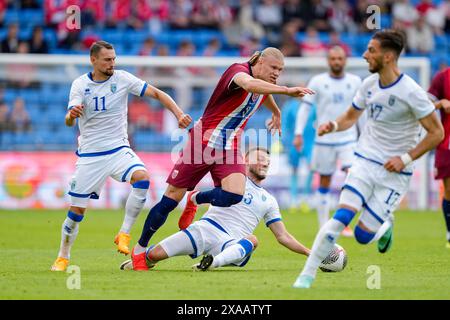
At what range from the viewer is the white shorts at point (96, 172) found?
1114 centimetres

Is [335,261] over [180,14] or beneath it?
beneath

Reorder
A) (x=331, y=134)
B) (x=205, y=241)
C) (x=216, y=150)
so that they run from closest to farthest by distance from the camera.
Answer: (x=205, y=241) → (x=216, y=150) → (x=331, y=134)

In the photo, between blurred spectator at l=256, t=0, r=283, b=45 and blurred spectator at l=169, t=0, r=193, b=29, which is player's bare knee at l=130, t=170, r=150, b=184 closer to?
blurred spectator at l=169, t=0, r=193, b=29

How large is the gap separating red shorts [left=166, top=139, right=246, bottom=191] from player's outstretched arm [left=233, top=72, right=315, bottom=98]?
956 mm

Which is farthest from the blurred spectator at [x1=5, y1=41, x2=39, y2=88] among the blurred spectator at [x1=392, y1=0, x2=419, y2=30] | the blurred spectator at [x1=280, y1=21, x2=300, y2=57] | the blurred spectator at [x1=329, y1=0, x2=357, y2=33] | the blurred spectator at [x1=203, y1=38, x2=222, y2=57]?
the blurred spectator at [x1=392, y1=0, x2=419, y2=30]

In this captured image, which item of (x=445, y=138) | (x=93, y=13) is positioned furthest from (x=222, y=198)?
(x=93, y=13)

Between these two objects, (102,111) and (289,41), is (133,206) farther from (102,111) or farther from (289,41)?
(289,41)

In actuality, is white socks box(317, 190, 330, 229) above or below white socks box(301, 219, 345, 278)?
below

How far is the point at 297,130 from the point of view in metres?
16.3

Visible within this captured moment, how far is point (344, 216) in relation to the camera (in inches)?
349

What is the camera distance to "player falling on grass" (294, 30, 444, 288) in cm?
893

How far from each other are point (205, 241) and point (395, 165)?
2.48 metres
